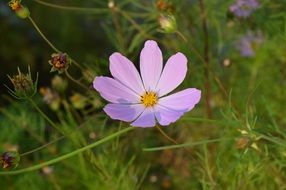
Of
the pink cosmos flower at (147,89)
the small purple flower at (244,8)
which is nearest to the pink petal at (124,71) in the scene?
the pink cosmos flower at (147,89)

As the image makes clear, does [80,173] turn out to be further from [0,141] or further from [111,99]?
[111,99]

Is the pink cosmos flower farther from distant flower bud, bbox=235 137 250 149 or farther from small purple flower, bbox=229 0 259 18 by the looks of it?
small purple flower, bbox=229 0 259 18

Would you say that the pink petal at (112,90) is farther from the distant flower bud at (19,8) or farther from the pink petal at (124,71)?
the distant flower bud at (19,8)

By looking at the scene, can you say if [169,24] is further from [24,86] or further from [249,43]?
[249,43]

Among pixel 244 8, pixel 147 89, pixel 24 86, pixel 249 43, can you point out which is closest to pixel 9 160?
pixel 24 86

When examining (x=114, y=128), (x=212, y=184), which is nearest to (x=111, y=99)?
(x=212, y=184)

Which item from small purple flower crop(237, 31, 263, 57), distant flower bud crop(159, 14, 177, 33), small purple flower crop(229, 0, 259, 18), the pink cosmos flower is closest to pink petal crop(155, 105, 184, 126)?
the pink cosmos flower
